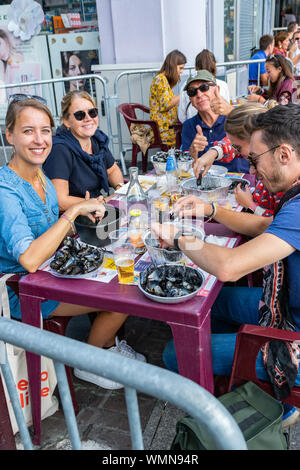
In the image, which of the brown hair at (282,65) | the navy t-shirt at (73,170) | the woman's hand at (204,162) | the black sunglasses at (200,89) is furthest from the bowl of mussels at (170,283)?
the brown hair at (282,65)

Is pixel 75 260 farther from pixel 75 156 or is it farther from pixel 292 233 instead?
pixel 75 156

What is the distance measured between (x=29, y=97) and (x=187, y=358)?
187 cm

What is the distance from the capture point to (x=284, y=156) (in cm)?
181

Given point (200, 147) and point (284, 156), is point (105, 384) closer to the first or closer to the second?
point (284, 156)

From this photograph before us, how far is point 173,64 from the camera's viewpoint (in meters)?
6.02

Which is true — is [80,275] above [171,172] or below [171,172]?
below

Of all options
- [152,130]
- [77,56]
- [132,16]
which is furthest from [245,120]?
[77,56]

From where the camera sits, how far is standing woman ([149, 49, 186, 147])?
5.96 metres

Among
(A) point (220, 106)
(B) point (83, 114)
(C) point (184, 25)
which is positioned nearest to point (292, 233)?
(B) point (83, 114)

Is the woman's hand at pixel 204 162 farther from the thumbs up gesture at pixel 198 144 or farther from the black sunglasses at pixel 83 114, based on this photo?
the black sunglasses at pixel 83 114

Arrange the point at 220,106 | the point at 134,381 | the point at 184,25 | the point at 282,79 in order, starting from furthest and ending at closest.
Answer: the point at 184,25 < the point at 282,79 < the point at 220,106 < the point at 134,381

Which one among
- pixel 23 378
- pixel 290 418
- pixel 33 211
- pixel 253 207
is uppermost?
pixel 33 211

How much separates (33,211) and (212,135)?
2109 mm
